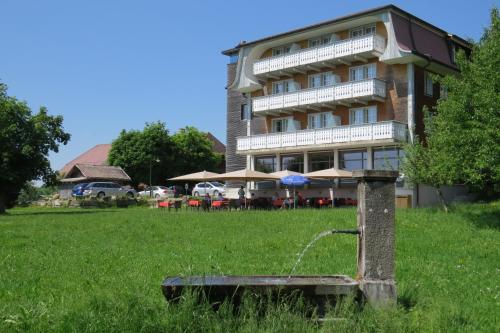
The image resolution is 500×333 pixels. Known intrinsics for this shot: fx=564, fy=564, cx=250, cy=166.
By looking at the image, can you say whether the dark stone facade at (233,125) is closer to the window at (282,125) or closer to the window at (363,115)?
the window at (282,125)

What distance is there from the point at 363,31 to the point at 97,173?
4205 centimetres

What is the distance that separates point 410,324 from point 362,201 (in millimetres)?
1485

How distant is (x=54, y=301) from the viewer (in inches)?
300

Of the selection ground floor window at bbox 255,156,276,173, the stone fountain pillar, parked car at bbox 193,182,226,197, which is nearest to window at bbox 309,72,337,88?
ground floor window at bbox 255,156,276,173

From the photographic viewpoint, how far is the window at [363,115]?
36.8m

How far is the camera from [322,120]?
39.6 metres

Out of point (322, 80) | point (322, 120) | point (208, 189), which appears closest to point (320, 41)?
point (322, 80)

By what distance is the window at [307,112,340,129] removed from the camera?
38.5m

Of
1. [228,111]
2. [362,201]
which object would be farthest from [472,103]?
[228,111]

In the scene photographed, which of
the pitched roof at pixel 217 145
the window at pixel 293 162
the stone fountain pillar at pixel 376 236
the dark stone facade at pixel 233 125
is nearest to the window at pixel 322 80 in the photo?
the window at pixel 293 162

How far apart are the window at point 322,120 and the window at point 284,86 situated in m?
2.60

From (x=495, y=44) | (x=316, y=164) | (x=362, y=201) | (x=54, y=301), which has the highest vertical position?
(x=495, y=44)

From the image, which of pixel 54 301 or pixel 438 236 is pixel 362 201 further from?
pixel 438 236

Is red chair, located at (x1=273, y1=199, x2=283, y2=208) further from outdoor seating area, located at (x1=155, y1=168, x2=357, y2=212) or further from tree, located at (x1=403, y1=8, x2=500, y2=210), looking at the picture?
tree, located at (x1=403, y1=8, x2=500, y2=210)
